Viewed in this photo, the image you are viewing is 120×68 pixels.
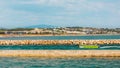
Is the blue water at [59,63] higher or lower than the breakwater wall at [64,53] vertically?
lower

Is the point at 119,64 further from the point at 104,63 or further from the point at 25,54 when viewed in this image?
the point at 25,54

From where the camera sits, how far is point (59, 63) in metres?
54.7

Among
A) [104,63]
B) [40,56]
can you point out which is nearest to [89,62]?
[104,63]

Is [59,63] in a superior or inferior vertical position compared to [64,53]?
inferior

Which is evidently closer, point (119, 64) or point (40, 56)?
point (119, 64)

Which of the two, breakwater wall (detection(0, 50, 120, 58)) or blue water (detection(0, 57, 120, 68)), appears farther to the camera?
breakwater wall (detection(0, 50, 120, 58))

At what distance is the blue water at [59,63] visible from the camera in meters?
52.1

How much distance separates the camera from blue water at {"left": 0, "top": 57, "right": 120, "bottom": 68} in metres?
52.1

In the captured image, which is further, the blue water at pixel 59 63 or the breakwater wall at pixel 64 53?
the breakwater wall at pixel 64 53

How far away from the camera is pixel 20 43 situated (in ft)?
397

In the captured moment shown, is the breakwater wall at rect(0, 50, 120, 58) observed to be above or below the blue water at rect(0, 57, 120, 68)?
above

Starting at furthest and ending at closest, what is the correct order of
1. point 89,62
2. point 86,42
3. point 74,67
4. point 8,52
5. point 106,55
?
point 86,42
point 8,52
point 106,55
point 89,62
point 74,67

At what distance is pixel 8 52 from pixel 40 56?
5258 millimetres

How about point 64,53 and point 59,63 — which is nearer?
point 59,63
